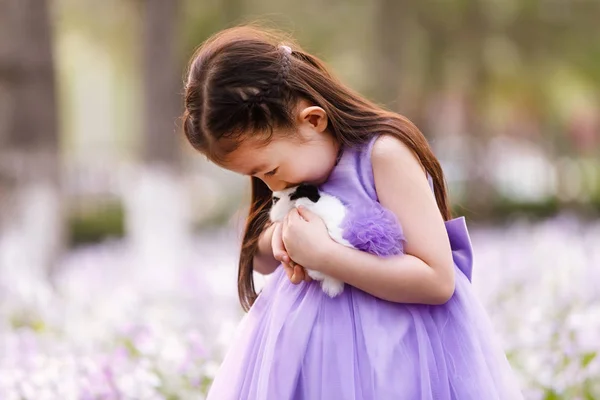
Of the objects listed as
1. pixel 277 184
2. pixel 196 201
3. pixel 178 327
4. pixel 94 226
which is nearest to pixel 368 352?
pixel 277 184

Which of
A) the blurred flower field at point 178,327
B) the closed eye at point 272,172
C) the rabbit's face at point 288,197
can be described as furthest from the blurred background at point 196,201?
the closed eye at point 272,172

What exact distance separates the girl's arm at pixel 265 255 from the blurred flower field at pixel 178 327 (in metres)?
0.79

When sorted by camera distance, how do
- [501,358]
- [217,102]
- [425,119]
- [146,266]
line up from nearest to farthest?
[217,102]
[501,358]
[146,266]
[425,119]

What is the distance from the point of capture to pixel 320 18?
14.4 meters

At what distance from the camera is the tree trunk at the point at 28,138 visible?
650 centimetres

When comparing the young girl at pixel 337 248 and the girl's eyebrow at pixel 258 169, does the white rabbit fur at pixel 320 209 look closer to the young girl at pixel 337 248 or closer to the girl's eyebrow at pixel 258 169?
the young girl at pixel 337 248

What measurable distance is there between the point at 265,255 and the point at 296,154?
0.44m

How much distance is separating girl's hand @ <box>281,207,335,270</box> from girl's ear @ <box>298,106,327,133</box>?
0.66 ft

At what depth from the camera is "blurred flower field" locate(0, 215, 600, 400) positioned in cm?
305

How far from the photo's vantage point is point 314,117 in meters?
2.00

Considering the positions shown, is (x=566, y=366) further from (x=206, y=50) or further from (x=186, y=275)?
(x=186, y=275)

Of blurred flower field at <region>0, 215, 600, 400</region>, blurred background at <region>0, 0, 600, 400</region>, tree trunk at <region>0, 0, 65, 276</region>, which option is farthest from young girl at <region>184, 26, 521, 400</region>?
tree trunk at <region>0, 0, 65, 276</region>

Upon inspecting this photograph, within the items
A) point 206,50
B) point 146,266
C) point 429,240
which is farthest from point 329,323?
point 146,266

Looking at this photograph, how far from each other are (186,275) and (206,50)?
11.5ft
